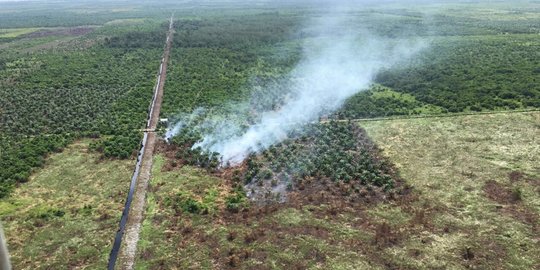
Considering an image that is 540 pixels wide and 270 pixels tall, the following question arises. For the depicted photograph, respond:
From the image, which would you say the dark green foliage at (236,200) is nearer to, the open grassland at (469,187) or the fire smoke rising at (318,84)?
the fire smoke rising at (318,84)

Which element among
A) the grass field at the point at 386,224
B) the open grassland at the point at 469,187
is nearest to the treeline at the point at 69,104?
the grass field at the point at 386,224

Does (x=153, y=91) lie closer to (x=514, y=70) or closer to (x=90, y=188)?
(x=90, y=188)

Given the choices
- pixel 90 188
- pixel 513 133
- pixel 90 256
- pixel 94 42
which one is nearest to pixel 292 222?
pixel 90 256

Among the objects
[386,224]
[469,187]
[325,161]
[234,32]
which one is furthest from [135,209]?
[234,32]

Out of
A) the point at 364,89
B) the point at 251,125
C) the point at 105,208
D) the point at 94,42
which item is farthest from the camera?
the point at 94,42

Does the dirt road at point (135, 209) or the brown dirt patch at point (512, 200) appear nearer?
the dirt road at point (135, 209)

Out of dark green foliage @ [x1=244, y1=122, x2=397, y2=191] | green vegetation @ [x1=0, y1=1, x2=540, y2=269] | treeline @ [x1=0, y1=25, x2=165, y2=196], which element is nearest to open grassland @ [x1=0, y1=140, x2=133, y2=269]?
green vegetation @ [x1=0, y1=1, x2=540, y2=269]

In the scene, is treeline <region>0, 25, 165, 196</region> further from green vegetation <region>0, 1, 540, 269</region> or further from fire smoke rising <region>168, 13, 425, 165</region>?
fire smoke rising <region>168, 13, 425, 165</region>
